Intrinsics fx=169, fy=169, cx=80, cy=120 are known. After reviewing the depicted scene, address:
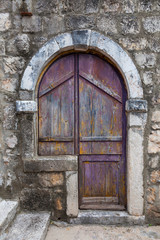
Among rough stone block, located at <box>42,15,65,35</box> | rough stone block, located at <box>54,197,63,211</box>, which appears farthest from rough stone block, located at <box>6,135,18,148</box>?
rough stone block, located at <box>42,15,65,35</box>

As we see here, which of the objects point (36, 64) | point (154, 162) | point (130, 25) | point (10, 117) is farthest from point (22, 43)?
point (154, 162)

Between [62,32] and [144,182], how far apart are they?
2.18 metres

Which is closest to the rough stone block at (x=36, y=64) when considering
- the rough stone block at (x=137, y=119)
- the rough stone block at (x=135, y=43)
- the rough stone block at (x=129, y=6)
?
the rough stone block at (x=135, y=43)

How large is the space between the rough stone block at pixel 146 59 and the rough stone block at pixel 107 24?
428mm

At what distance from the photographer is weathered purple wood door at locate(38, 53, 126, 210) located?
2270mm

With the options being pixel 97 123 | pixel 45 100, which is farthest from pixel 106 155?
pixel 45 100

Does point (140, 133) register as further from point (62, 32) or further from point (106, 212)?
point (62, 32)

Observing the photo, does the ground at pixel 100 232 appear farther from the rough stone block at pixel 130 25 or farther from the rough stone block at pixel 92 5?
the rough stone block at pixel 92 5

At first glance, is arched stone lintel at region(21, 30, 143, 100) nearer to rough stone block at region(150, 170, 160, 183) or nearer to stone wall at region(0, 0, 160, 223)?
stone wall at region(0, 0, 160, 223)

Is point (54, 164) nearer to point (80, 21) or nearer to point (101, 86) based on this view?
point (101, 86)

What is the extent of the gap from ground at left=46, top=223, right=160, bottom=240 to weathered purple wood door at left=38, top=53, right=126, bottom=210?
0.85 ft

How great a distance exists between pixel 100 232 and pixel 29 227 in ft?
2.75

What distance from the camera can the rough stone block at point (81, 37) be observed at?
210 centimetres

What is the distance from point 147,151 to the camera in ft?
7.09
